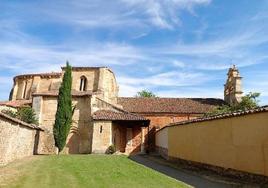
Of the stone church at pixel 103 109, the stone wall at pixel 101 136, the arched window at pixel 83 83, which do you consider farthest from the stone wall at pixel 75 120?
the arched window at pixel 83 83

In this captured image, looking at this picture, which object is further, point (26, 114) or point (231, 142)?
point (26, 114)

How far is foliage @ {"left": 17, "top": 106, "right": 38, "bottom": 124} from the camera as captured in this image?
31484mm

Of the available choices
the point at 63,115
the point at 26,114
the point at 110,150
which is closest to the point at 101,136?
the point at 110,150

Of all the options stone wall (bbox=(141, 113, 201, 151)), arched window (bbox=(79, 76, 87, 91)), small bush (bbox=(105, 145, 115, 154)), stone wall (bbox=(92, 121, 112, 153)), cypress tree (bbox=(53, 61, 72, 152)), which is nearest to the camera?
cypress tree (bbox=(53, 61, 72, 152))

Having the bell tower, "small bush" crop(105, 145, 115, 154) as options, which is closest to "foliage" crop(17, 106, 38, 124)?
"small bush" crop(105, 145, 115, 154)

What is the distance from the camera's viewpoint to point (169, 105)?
138ft

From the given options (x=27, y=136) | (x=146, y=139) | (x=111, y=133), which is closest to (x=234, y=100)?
(x=146, y=139)

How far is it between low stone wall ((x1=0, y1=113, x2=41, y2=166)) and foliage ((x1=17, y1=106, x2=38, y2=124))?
27.9 feet

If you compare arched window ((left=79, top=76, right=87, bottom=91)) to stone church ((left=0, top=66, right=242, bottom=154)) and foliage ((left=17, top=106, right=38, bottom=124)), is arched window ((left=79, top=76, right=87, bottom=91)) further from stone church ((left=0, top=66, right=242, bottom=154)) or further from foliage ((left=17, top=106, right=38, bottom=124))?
foliage ((left=17, top=106, right=38, bottom=124))

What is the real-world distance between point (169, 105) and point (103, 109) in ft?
36.6

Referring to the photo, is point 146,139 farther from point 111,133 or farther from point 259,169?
point 259,169

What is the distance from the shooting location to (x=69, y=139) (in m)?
34.0

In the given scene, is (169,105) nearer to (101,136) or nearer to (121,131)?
(121,131)

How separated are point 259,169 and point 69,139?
25.3 m
